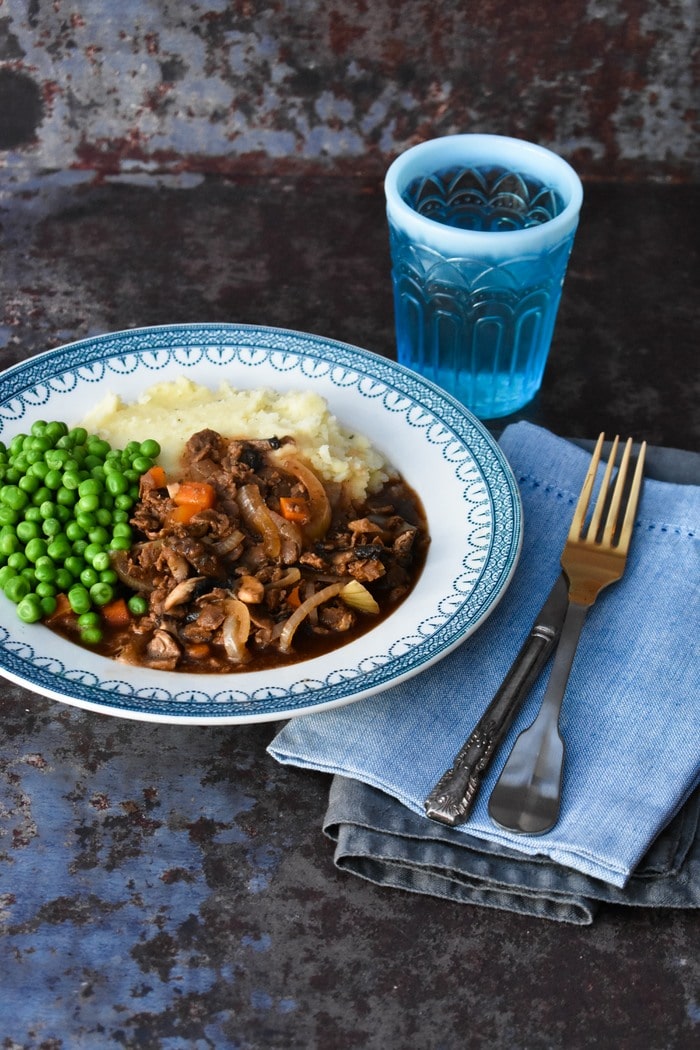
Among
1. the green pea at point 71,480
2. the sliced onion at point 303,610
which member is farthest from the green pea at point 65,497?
the sliced onion at point 303,610

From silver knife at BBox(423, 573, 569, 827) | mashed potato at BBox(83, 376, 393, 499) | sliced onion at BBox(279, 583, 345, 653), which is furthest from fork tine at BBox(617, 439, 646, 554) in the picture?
sliced onion at BBox(279, 583, 345, 653)

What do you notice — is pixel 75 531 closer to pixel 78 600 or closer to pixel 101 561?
pixel 101 561

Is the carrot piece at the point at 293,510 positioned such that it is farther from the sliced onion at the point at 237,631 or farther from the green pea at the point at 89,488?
the green pea at the point at 89,488

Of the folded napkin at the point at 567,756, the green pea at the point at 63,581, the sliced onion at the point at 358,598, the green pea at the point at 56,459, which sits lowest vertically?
the folded napkin at the point at 567,756

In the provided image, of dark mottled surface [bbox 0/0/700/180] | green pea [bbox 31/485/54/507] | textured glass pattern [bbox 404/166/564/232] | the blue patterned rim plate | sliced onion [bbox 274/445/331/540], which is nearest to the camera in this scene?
the blue patterned rim plate

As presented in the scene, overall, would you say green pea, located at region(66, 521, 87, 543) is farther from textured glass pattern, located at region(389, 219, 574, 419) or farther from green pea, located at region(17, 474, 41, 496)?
textured glass pattern, located at region(389, 219, 574, 419)

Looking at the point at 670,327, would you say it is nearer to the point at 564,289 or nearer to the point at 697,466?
the point at 564,289

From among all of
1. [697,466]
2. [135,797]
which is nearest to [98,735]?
[135,797]
